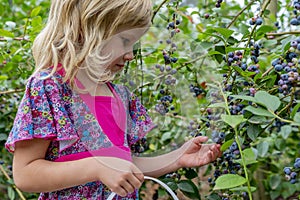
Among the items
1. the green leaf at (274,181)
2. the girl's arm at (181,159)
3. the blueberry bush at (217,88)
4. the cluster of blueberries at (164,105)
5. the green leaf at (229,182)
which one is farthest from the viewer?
the green leaf at (274,181)


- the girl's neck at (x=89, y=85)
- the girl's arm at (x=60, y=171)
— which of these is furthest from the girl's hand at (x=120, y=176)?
the girl's neck at (x=89, y=85)

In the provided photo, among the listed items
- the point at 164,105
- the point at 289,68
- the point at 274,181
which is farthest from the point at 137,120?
the point at 274,181

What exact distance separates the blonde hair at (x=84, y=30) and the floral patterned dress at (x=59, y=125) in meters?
0.04

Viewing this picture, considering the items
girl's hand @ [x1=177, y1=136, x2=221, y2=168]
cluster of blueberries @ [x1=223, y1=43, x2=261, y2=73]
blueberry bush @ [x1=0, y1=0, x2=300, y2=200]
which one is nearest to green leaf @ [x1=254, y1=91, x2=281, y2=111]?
blueberry bush @ [x1=0, y1=0, x2=300, y2=200]

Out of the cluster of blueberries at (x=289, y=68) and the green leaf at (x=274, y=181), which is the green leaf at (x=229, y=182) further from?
the green leaf at (x=274, y=181)

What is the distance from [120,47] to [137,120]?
29cm

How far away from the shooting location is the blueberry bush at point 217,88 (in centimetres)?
112

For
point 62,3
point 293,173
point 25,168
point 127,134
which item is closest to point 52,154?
point 25,168

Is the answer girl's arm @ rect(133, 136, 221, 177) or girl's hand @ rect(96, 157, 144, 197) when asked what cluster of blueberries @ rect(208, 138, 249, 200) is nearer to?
girl's arm @ rect(133, 136, 221, 177)

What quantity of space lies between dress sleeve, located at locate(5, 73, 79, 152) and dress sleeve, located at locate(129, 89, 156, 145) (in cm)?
22

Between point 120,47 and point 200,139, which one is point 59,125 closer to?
point 120,47

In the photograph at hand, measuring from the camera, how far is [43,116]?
1.17 metres

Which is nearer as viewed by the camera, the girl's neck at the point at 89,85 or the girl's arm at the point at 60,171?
the girl's arm at the point at 60,171

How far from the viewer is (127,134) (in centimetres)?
136
